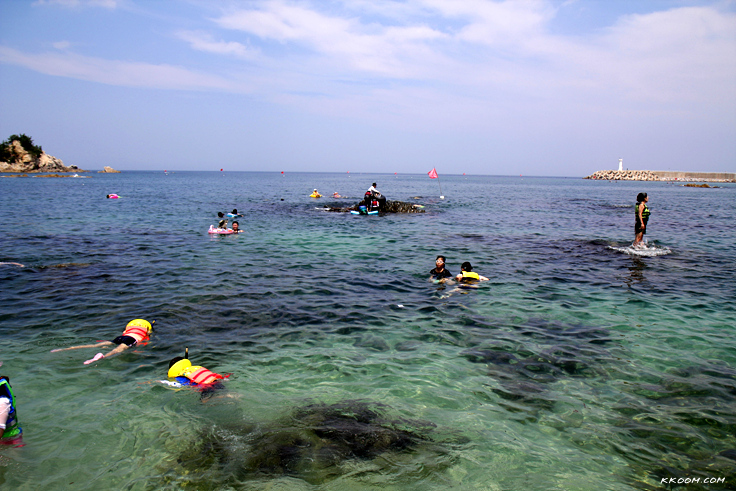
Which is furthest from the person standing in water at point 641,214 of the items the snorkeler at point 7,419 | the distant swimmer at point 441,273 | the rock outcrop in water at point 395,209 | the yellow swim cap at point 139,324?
the snorkeler at point 7,419

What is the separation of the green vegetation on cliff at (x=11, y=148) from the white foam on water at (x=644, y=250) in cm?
14397

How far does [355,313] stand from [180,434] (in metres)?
5.35

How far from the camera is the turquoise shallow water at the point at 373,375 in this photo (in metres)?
5.03

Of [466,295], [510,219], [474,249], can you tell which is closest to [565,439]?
[466,295]

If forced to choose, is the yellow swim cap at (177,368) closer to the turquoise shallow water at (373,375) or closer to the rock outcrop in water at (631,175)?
the turquoise shallow water at (373,375)

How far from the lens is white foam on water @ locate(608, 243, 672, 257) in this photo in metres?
17.9

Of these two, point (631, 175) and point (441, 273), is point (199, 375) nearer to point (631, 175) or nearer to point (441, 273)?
point (441, 273)

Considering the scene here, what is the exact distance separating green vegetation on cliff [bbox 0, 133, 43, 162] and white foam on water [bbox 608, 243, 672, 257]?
144 m

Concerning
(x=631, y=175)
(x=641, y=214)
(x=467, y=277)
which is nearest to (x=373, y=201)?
(x=641, y=214)

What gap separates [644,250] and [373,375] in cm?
1716

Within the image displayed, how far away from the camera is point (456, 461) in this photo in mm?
5141

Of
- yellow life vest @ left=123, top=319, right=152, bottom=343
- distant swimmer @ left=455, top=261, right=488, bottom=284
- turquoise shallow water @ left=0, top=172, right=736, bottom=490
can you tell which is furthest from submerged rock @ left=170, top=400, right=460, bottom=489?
distant swimmer @ left=455, top=261, right=488, bottom=284

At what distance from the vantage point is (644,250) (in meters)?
18.7

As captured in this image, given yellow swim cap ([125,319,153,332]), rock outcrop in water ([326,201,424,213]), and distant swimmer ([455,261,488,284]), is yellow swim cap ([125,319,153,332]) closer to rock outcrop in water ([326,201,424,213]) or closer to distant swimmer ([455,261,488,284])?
distant swimmer ([455,261,488,284])
